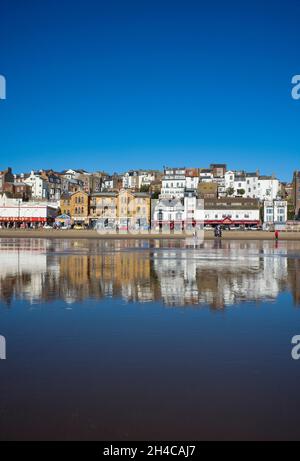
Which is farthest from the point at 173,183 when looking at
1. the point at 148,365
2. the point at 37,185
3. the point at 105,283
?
the point at 148,365

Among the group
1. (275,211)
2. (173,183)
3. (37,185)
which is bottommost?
(275,211)

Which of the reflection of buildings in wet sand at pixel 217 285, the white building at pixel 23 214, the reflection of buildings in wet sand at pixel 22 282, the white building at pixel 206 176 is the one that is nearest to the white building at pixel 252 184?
the white building at pixel 206 176

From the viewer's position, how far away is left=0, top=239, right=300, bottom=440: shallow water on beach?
520 centimetres

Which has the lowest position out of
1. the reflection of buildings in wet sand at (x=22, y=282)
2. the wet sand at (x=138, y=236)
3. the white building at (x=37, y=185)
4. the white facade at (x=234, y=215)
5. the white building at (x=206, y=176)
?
the wet sand at (x=138, y=236)

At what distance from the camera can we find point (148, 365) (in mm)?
7207

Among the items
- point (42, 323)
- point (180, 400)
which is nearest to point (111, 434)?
point (180, 400)

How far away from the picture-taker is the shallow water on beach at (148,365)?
520 centimetres

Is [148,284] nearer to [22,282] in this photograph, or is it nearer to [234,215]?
[22,282]

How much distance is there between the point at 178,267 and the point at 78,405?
57.1ft

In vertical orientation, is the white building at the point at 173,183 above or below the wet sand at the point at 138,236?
above

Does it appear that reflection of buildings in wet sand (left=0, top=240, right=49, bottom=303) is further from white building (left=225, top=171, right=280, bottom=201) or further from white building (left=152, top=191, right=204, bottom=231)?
white building (left=225, top=171, right=280, bottom=201)

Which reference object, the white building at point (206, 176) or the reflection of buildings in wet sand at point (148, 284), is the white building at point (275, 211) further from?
the reflection of buildings in wet sand at point (148, 284)

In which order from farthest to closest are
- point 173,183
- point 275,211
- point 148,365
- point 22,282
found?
1. point 173,183
2. point 275,211
3. point 22,282
4. point 148,365

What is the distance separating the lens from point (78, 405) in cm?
563
